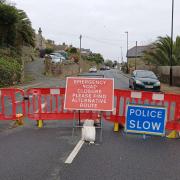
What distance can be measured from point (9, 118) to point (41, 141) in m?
2.21

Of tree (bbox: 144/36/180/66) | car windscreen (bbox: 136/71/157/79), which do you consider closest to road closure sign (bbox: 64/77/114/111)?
car windscreen (bbox: 136/71/157/79)

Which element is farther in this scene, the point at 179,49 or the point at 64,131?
the point at 179,49

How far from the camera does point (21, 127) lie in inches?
376

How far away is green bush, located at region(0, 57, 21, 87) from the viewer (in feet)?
84.6

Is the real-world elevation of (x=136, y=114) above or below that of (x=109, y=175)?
above

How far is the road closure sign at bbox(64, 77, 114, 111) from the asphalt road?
676 millimetres

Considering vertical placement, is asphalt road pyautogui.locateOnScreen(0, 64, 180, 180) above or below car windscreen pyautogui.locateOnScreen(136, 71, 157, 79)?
below

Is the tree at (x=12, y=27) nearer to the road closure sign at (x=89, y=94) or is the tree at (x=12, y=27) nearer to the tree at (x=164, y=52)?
the tree at (x=164, y=52)

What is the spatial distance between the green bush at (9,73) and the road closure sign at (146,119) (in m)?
18.4

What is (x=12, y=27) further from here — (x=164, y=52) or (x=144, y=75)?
(x=164, y=52)

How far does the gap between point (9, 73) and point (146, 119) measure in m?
20.1

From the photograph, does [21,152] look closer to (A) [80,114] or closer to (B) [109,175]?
(B) [109,175]

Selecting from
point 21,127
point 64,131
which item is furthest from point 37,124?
point 64,131

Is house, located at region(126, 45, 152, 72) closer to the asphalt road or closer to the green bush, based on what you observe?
the green bush
